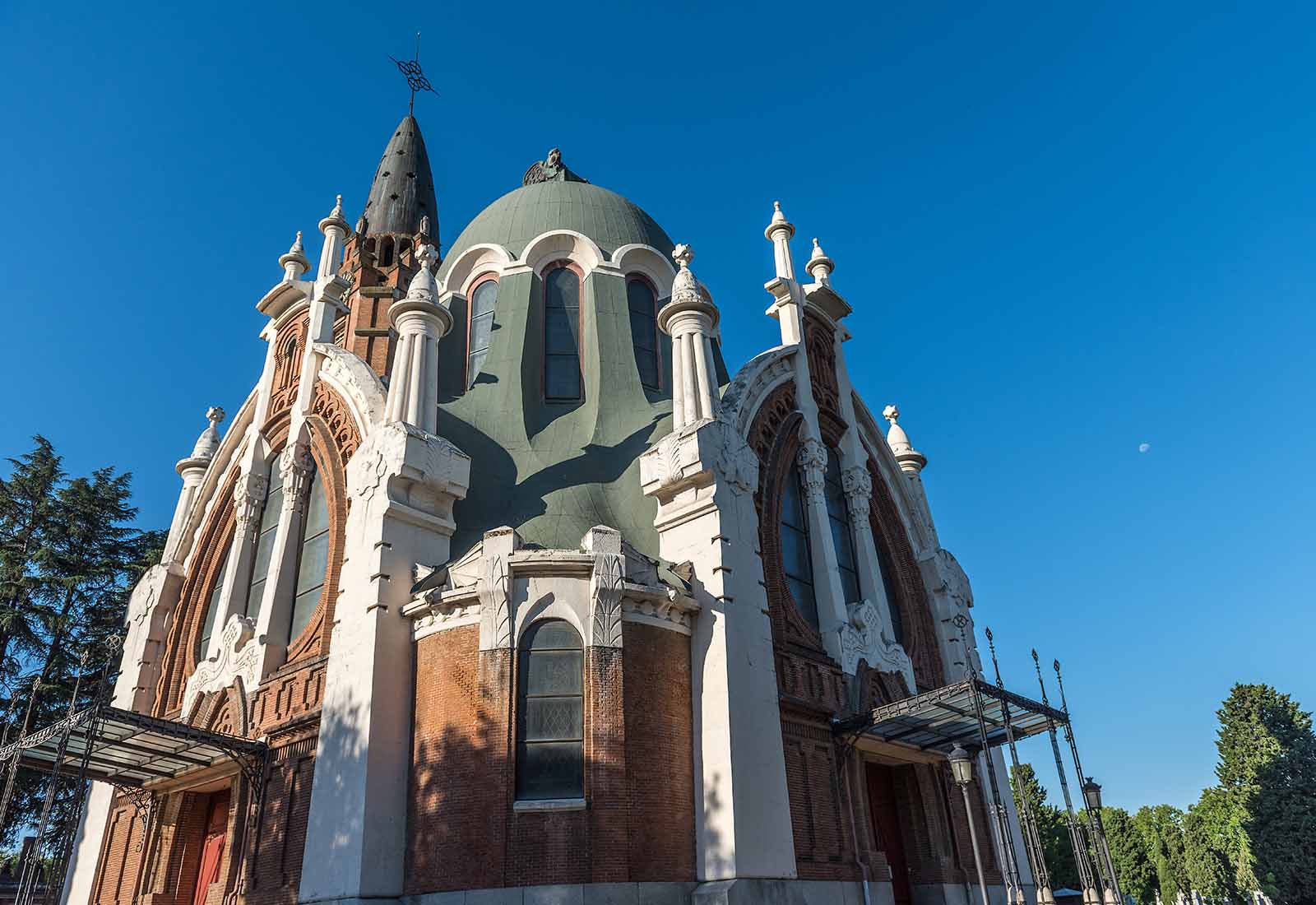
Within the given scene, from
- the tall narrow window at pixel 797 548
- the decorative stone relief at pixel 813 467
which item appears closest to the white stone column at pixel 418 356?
the tall narrow window at pixel 797 548

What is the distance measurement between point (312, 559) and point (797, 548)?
9881 mm

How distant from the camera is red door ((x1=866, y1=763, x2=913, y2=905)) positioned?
746 inches

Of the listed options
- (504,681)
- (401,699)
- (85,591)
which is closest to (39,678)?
(85,591)

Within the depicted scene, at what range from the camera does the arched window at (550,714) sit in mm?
Answer: 14656

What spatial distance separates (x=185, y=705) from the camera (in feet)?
63.4

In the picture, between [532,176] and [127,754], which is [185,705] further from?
[532,176]

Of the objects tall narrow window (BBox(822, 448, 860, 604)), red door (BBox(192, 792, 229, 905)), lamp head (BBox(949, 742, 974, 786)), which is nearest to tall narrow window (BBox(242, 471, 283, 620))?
red door (BBox(192, 792, 229, 905))

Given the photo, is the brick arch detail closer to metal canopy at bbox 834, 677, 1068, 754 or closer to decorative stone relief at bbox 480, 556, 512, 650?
decorative stone relief at bbox 480, 556, 512, 650

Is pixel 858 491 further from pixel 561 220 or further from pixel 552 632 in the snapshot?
pixel 561 220

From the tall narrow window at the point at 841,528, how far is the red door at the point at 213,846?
13.0m

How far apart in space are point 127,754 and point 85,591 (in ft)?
46.4

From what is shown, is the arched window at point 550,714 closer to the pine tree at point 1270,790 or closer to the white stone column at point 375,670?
the white stone column at point 375,670

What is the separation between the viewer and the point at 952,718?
1770 cm

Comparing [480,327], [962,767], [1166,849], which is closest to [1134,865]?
[1166,849]
